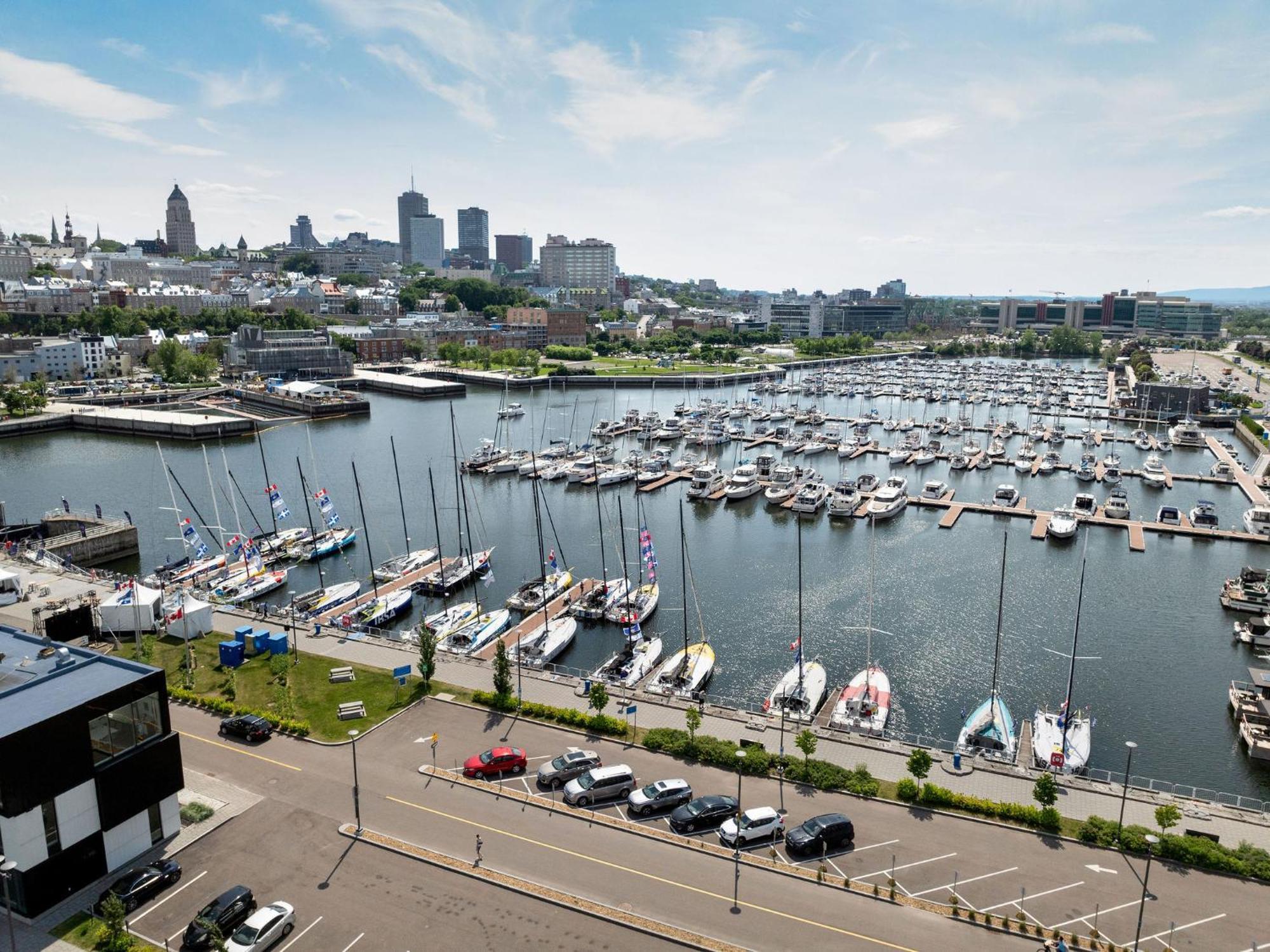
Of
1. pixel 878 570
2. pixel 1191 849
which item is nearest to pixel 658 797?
pixel 1191 849

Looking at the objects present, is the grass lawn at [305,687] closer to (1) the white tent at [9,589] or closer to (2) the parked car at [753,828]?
(1) the white tent at [9,589]

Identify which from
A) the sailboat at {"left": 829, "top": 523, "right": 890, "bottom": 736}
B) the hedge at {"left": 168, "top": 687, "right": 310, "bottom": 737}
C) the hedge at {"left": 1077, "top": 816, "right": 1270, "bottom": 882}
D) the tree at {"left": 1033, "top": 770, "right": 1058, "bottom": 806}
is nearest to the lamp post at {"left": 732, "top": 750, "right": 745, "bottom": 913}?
the tree at {"left": 1033, "top": 770, "right": 1058, "bottom": 806}

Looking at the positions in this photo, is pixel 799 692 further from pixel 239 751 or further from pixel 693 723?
pixel 239 751

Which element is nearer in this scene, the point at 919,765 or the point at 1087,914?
the point at 1087,914

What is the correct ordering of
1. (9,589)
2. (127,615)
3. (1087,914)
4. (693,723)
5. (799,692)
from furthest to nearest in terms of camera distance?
(9,589) < (127,615) < (799,692) < (693,723) < (1087,914)

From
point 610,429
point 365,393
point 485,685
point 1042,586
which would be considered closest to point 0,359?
point 365,393

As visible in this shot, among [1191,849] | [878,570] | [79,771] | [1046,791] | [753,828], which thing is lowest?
[878,570]
